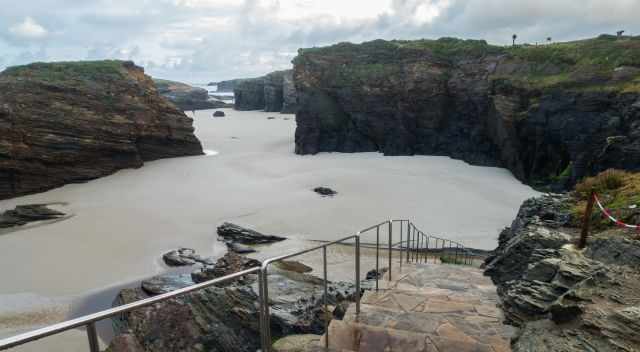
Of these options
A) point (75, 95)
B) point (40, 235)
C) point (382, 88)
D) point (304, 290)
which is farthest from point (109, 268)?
point (382, 88)

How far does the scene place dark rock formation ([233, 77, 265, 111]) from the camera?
10219 cm

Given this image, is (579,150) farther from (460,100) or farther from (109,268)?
(109,268)

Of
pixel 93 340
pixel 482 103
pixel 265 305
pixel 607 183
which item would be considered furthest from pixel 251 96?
pixel 93 340

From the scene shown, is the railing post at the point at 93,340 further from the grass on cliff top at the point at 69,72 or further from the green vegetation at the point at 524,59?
the grass on cliff top at the point at 69,72

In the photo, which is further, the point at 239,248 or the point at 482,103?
the point at 482,103

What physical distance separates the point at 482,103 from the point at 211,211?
24860 millimetres

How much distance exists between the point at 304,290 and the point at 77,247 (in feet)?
46.6

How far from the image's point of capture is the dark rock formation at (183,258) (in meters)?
16.8

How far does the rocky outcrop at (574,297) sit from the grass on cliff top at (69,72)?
37.7m

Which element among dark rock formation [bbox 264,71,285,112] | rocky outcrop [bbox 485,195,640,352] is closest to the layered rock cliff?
rocky outcrop [bbox 485,195,640,352]

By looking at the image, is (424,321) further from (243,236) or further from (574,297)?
(243,236)

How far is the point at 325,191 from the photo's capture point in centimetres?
2716

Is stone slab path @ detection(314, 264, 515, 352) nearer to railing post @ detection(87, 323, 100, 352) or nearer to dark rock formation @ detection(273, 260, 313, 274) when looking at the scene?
railing post @ detection(87, 323, 100, 352)

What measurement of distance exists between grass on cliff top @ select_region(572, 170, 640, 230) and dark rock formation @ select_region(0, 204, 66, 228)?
25.9m
